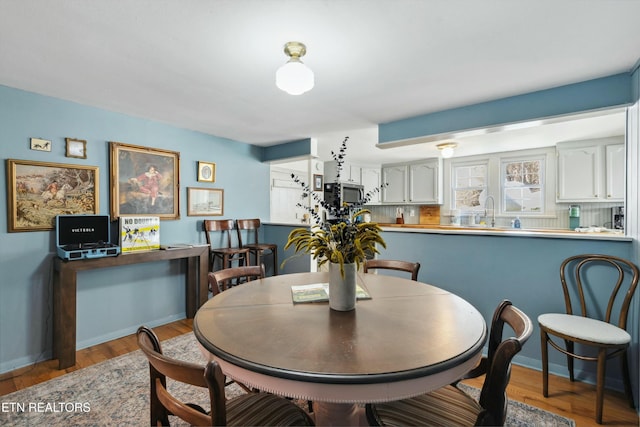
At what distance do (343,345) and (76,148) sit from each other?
3024 millimetres

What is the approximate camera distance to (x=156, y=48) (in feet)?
5.79

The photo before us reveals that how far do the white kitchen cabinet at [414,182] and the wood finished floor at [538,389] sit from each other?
368 centimetres

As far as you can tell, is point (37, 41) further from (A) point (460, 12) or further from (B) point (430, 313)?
(B) point (430, 313)

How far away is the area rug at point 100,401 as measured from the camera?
1.78 metres

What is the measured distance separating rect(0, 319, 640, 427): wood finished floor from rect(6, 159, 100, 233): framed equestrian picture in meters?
1.14

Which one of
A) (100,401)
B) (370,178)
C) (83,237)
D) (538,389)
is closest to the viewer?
(100,401)

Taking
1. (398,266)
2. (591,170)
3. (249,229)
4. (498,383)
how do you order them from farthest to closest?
(249,229) → (591,170) → (398,266) → (498,383)

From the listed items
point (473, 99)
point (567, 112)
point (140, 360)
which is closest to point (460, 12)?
point (473, 99)

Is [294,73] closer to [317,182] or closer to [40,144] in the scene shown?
[40,144]

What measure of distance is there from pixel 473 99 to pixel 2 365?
4.41 metres

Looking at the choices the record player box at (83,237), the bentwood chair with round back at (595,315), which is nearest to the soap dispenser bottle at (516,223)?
the bentwood chair with round back at (595,315)

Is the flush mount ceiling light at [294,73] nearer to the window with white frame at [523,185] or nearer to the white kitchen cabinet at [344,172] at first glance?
the white kitchen cabinet at [344,172]

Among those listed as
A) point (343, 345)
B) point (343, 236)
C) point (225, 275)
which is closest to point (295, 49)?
point (343, 236)

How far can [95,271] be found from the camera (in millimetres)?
2867
